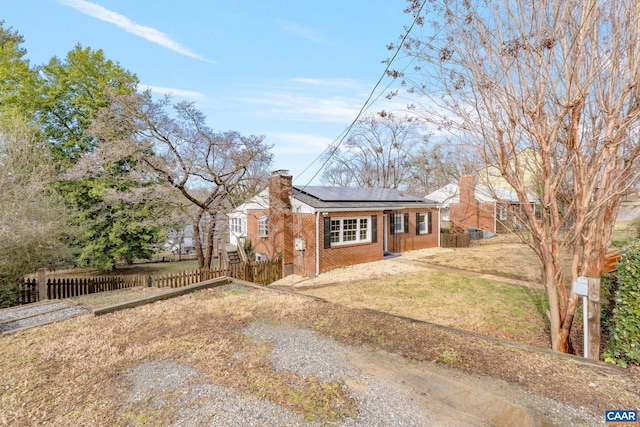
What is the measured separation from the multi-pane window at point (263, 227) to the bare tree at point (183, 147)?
2.94 metres

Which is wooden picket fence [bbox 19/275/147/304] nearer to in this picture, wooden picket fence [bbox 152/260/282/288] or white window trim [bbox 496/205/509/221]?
wooden picket fence [bbox 152/260/282/288]

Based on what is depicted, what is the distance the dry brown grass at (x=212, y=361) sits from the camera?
8.67 ft

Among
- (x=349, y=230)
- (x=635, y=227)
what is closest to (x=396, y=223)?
(x=349, y=230)

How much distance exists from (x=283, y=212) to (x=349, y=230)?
3174mm

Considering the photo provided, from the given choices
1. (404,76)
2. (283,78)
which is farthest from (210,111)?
(404,76)

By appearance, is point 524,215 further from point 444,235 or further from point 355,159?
point 355,159

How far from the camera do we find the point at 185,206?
37.7ft

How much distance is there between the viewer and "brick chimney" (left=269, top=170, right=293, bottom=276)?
1247 centimetres

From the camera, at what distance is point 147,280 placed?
9.70m

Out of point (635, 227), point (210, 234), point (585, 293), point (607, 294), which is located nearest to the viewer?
point (585, 293)

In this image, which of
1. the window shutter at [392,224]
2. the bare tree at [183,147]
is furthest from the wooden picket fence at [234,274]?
the window shutter at [392,224]

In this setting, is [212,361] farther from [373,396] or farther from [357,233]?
[357,233]

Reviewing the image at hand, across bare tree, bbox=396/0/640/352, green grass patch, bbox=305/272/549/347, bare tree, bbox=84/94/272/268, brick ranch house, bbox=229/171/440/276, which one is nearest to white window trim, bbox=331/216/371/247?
brick ranch house, bbox=229/171/440/276

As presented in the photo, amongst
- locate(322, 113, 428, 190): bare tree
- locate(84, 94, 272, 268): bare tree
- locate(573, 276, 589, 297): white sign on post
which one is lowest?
locate(573, 276, 589, 297): white sign on post
